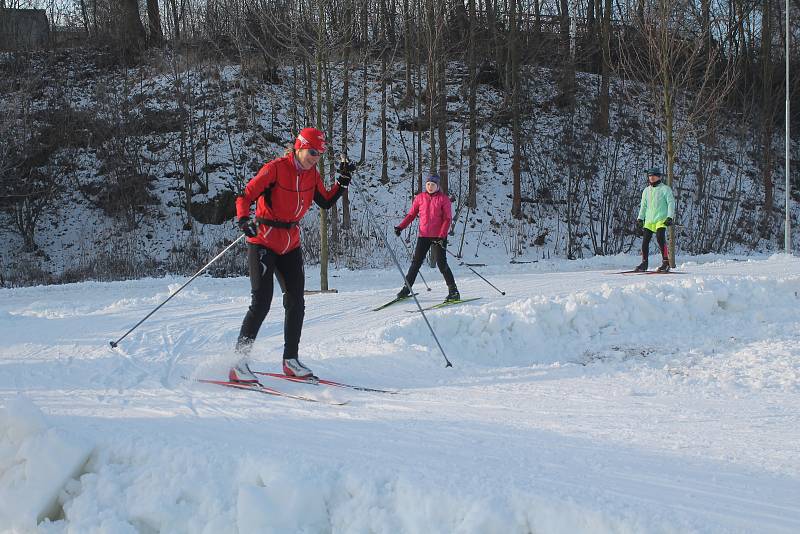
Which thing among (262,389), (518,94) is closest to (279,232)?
(262,389)

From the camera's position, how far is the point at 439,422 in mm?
4582

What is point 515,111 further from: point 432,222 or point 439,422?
point 439,422

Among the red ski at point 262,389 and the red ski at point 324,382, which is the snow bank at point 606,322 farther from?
the red ski at point 262,389

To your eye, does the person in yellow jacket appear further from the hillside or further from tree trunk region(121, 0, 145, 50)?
tree trunk region(121, 0, 145, 50)

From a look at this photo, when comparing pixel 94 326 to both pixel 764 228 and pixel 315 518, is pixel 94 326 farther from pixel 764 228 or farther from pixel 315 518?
pixel 764 228

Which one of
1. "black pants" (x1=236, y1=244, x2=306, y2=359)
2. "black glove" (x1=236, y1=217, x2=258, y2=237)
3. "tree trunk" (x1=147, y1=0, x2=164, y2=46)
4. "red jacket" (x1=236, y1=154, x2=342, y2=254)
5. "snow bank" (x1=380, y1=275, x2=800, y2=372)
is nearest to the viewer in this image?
"black glove" (x1=236, y1=217, x2=258, y2=237)

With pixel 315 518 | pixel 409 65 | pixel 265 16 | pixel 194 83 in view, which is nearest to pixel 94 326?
pixel 315 518

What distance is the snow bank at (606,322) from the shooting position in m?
7.61

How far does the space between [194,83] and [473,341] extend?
2299 cm

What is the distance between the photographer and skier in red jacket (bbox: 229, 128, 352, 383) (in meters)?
5.63

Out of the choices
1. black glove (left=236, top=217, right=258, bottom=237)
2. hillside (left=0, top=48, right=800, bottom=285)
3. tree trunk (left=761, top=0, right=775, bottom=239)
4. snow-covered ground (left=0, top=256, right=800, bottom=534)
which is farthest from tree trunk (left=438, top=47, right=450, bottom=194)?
black glove (left=236, top=217, right=258, bottom=237)

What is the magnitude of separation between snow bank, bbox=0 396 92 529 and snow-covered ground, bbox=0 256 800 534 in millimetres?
11

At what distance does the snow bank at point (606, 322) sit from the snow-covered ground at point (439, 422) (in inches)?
1.1

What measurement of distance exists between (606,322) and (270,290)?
443cm
